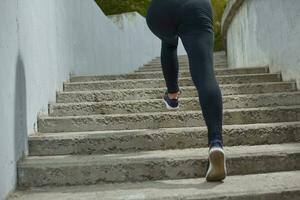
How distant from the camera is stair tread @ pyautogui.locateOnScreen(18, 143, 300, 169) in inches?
116

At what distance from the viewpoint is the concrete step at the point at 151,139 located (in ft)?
10.7

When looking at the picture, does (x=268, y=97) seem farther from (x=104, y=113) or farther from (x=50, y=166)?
(x=50, y=166)

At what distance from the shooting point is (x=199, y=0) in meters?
2.74

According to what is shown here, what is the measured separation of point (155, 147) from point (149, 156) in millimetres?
244

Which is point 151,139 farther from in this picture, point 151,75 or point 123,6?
point 123,6

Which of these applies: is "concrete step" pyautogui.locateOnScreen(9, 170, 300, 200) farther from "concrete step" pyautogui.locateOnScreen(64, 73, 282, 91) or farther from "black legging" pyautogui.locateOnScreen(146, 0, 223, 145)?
"concrete step" pyautogui.locateOnScreen(64, 73, 282, 91)

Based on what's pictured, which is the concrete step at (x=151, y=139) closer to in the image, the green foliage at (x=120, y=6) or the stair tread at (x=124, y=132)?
the stair tread at (x=124, y=132)

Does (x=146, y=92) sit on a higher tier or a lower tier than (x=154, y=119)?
higher

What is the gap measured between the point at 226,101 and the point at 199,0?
1.45m

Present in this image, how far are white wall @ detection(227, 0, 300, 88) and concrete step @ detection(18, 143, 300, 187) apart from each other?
1580 millimetres

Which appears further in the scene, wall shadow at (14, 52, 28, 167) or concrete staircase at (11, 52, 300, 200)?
wall shadow at (14, 52, 28, 167)

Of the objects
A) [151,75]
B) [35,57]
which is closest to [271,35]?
[151,75]

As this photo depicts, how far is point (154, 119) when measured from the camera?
3648mm

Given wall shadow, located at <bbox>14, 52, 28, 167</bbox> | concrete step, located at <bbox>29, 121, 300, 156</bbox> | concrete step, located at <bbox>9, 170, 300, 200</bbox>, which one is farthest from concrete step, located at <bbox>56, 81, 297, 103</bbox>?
concrete step, located at <bbox>9, 170, 300, 200</bbox>
